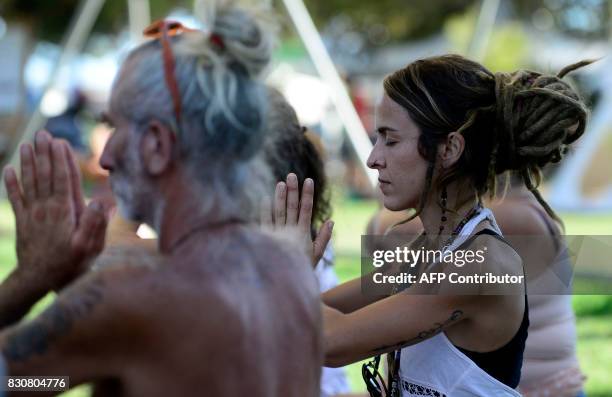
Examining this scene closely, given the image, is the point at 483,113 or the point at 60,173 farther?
the point at 483,113

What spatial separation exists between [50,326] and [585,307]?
7.59m

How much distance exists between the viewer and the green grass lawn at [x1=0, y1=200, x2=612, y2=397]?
257 inches

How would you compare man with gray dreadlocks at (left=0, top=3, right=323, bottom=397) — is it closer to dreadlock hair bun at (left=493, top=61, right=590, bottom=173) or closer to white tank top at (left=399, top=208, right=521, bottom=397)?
white tank top at (left=399, top=208, right=521, bottom=397)

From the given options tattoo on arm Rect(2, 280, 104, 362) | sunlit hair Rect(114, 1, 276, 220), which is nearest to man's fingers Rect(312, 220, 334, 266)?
sunlit hair Rect(114, 1, 276, 220)

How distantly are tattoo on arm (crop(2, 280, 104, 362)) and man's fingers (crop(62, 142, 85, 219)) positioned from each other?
15.6 inches

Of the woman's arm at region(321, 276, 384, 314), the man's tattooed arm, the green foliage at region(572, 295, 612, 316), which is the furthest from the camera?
the green foliage at region(572, 295, 612, 316)

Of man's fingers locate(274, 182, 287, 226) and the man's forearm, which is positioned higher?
man's fingers locate(274, 182, 287, 226)

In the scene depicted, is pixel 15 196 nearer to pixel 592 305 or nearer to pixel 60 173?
pixel 60 173

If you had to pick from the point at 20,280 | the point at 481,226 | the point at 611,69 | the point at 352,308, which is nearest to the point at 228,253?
the point at 20,280

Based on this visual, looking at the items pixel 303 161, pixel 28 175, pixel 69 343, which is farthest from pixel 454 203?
pixel 69 343

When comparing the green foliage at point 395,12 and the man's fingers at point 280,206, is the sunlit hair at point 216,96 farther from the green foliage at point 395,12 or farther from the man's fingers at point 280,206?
the green foliage at point 395,12

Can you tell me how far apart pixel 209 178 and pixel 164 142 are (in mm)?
118

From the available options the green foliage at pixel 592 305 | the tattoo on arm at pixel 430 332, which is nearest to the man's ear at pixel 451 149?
the tattoo on arm at pixel 430 332

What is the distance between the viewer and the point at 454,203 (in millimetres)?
2920
